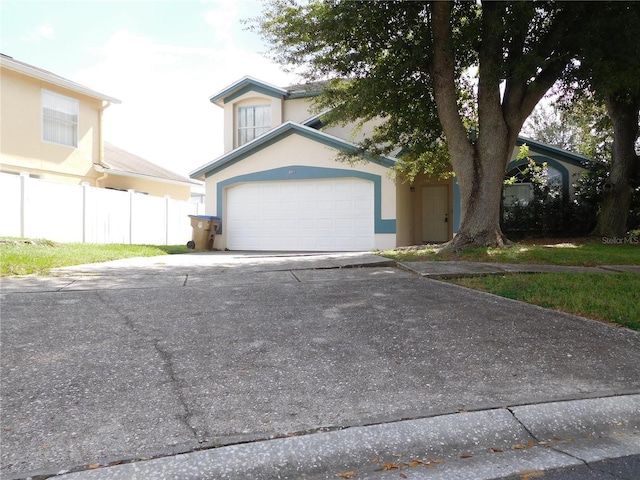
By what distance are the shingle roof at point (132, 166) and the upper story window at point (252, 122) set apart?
4857mm

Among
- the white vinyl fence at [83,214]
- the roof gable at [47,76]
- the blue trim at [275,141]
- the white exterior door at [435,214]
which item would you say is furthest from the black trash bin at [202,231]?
the white exterior door at [435,214]

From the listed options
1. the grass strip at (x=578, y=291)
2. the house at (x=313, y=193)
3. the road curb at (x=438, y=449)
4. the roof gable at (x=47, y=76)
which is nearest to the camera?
the road curb at (x=438, y=449)

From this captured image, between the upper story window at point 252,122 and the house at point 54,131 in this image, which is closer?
the house at point 54,131

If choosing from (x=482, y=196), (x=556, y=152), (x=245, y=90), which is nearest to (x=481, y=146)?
(x=482, y=196)

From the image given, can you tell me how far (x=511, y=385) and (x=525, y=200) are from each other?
15059 mm

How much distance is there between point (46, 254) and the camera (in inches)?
385

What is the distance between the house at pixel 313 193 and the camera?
14.6 metres

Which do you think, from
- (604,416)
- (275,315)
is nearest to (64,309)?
(275,315)

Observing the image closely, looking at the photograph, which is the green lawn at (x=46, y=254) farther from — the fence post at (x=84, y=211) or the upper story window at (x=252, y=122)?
the upper story window at (x=252, y=122)

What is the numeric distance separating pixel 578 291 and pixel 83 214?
13.6 meters

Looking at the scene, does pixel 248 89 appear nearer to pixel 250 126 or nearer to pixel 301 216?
pixel 250 126

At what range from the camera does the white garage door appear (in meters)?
14.8

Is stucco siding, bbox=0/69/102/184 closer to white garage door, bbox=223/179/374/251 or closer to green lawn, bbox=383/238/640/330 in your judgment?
white garage door, bbox=223/179/374/251

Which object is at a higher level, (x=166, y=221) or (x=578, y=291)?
(x=166, y=221)
